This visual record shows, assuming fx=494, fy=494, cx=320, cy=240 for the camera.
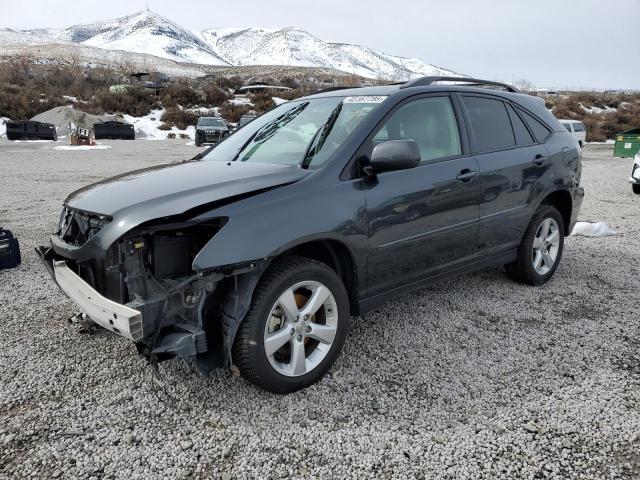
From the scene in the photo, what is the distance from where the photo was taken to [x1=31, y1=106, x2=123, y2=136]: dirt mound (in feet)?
99.1

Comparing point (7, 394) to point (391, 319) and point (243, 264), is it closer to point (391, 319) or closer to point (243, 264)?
point (243, 264)

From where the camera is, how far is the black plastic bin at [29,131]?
995 inches

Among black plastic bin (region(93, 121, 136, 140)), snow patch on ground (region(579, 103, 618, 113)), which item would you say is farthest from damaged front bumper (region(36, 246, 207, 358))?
snow patch on ground (region(579, 103, 618, 113))

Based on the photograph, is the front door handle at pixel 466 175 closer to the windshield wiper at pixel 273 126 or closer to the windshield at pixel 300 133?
the windshield at pixel 300 133

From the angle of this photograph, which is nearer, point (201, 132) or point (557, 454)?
point (557, 454)

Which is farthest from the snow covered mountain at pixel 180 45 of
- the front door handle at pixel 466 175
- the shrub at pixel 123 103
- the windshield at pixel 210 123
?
the front door handle at pixel 466 175

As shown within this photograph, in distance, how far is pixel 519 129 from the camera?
14.1 ft

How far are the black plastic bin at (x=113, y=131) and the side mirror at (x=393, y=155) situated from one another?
95.0 feet

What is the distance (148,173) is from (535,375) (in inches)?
110

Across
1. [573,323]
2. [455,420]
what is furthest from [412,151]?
[573,323]

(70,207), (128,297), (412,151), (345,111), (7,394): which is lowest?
(7,394)

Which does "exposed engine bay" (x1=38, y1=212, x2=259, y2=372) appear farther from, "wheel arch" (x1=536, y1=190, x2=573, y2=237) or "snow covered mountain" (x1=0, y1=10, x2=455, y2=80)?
"snow covered mountain" (x1=0, y1=10, x2=455, y2=80)

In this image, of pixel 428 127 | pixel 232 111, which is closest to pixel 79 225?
pixel 428 127

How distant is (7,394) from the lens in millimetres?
2801
